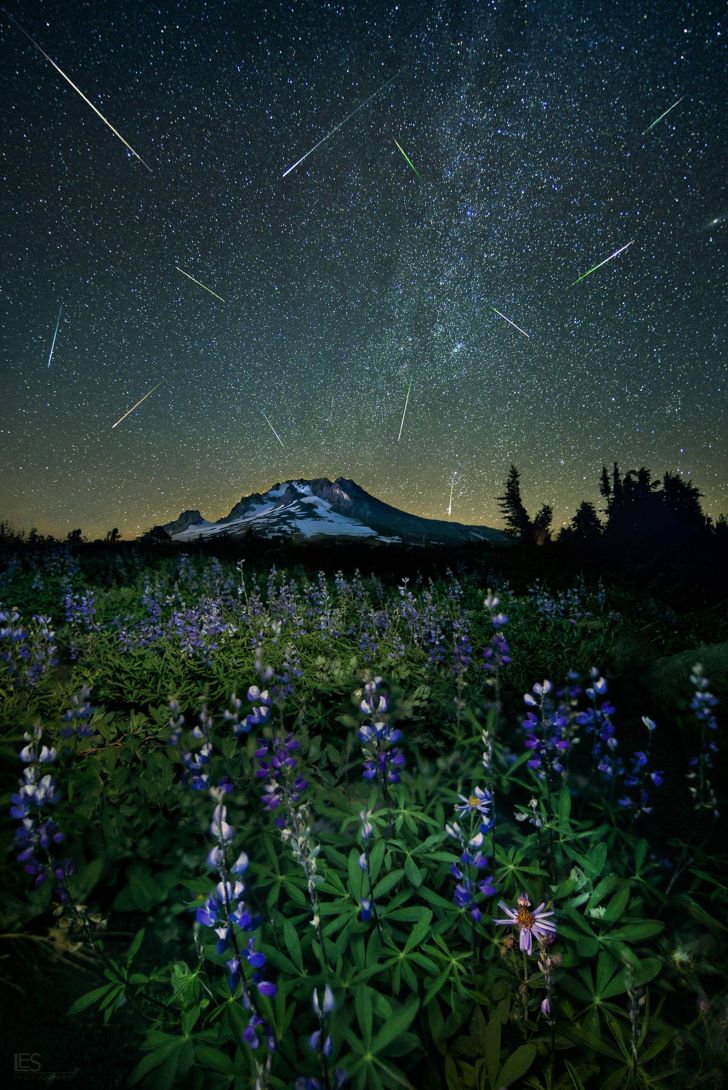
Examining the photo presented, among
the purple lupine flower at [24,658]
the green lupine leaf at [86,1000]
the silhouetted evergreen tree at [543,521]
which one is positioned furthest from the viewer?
the silhouetted evergreen tree at [543,521]

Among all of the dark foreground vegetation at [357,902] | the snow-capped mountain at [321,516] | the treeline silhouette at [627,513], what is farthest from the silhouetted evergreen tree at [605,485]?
the snow-capped mountain at [321,516]

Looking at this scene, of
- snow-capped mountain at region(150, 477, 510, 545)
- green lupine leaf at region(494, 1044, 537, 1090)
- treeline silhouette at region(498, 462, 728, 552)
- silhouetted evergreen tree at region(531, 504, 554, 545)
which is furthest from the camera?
snow-capped mountain at region(150, 477, 510, 545)

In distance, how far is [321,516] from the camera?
16038cm

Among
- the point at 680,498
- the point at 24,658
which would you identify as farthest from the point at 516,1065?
the point at 680,498

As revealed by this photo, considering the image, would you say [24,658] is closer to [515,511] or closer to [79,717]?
[79,717]

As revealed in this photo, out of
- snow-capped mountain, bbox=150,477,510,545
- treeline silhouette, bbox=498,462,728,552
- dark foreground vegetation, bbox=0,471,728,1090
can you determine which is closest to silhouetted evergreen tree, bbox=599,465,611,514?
treeline silhouette, bbox=498,462,728,552

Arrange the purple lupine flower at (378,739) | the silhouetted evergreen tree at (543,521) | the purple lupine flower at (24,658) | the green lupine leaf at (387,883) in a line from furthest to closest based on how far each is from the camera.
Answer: the silhouetted evergreen tree at (543,521), the purple lupine flower at (24,658), the purple lupine flower at (378,739), the green lupine leaf at (387,883)

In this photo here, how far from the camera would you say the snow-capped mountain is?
14750 centimetres

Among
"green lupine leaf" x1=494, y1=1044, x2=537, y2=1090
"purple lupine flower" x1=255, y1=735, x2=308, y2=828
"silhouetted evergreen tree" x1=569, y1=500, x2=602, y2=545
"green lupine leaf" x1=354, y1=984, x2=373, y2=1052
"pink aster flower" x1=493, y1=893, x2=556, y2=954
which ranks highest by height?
"silhouetted evergreen tree" x1=569, y1=500, x2=602, y2=545

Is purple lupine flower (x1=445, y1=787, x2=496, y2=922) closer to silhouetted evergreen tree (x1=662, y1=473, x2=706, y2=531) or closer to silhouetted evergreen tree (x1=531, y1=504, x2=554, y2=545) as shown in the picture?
silhouetted evergreen tree (x1=662, y1=473, x2=706, y2=531)

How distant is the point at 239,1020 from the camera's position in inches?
74.2

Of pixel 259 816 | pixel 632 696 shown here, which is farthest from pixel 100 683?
pixel 632 696

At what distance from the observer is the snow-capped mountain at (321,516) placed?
147500 mm

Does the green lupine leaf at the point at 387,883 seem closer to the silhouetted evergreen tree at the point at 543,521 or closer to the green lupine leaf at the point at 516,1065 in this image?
the green lupine leaf at the point at 516,1065
